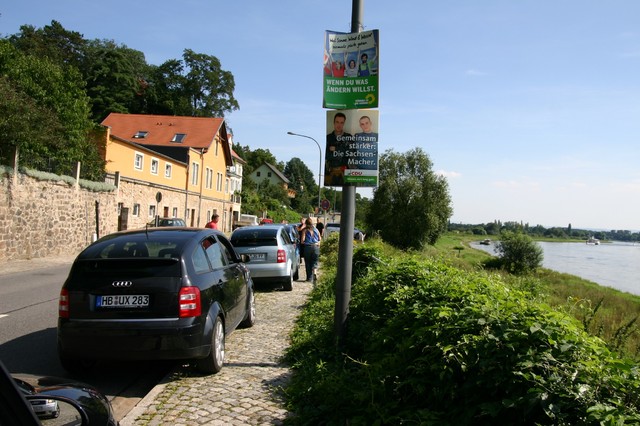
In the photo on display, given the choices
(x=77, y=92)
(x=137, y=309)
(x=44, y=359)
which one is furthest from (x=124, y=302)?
(x=77, y=92)

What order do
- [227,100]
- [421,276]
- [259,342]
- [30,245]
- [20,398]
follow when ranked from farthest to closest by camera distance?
[227,100] < [30,245] < [259,342] < [421,276] < [20,398]

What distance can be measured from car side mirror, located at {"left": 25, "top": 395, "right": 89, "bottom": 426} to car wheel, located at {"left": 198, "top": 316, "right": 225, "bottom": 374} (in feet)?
10.2

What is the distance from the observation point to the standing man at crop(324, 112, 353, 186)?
6020 millimetres

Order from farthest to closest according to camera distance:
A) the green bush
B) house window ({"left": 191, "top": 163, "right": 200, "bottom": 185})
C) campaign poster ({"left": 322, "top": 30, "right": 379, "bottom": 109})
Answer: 1. house window ({"left": 191, "top": 163, "right": 200, "bottom": 185})
2. campaign poster ({"left": 322, "top": 30, "right": 379, "bottom": 109})
3. the green bush

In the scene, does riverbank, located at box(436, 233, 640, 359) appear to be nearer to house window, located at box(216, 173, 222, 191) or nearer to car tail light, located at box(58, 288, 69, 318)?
car tail light, located at box(58, 288, 69, 318)

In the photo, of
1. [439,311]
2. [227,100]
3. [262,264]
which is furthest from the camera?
[227,100]

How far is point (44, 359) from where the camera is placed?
5871mm

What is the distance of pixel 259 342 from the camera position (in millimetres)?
6840

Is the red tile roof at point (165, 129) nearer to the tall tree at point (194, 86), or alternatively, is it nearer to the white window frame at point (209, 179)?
the white window frame at point (209, 179)

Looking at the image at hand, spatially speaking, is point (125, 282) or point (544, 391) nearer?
point (544, 391)

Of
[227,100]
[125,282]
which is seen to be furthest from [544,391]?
[227,100]

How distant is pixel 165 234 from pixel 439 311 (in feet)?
11.7

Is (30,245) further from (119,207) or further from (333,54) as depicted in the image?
(333,54)

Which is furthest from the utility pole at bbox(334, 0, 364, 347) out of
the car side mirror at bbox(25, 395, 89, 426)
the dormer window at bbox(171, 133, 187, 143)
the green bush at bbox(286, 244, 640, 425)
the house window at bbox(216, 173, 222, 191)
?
the house window at bbox(216, 173, 222, 191)
